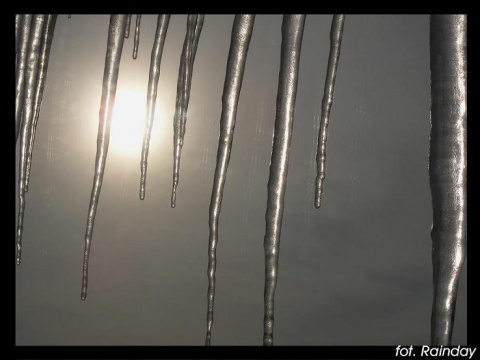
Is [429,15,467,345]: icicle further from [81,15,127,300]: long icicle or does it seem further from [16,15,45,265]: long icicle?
[16,15,45,265]: long icicle

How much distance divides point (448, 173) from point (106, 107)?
45.1 inches

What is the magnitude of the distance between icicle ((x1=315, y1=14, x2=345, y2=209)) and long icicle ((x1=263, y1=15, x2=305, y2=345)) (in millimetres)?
129

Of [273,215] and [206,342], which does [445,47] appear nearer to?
[273,215]

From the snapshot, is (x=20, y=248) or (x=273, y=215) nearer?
(x=273, y=215)

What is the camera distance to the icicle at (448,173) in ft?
4.35

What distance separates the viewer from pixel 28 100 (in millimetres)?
1938

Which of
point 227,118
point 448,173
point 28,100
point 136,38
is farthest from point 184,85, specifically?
point 448,173

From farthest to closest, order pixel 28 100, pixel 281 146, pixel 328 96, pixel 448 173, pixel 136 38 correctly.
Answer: pixel 136 38
pixel 28 100
pixel 328 96
pixel 281 146
pixel 448 173

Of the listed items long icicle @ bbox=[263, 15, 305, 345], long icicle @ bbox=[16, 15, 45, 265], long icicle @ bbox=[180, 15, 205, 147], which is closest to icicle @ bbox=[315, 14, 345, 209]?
long icicle @ bbox=[263, 15, 305, 345]

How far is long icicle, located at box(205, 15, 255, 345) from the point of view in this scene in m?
1.76

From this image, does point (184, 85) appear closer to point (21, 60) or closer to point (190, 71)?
point (190, 71)
